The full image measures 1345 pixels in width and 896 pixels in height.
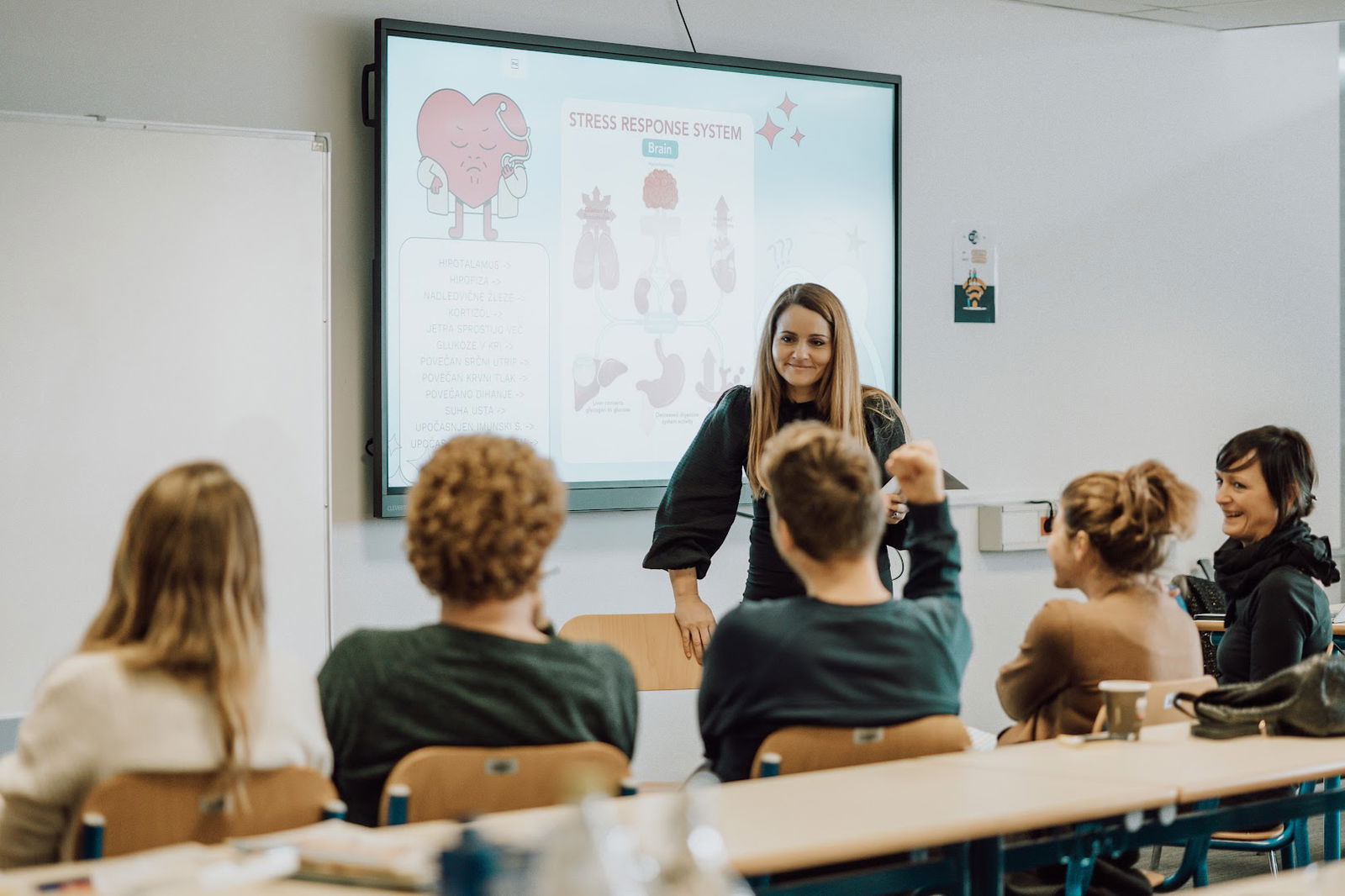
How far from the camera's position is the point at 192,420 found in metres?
3.46

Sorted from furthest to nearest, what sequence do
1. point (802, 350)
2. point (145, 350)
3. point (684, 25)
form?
1. point (684, 25)
2. point (145, 350)
3. point (802, 350)

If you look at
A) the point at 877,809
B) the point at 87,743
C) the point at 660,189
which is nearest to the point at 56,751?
the point at 87,743

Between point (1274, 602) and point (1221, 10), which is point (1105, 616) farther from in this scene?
point (1221, 10)

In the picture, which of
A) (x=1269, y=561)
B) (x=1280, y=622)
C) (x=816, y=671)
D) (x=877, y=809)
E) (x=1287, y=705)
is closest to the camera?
(x=877, y=809)

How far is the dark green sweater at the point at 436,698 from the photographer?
185 centimetres

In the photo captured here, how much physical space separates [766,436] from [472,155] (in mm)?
1393

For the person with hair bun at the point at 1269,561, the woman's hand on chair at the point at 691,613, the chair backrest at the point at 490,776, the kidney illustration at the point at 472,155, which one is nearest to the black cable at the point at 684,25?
the kidney illustration at the point at 472,155

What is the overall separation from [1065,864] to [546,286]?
93.5 inches

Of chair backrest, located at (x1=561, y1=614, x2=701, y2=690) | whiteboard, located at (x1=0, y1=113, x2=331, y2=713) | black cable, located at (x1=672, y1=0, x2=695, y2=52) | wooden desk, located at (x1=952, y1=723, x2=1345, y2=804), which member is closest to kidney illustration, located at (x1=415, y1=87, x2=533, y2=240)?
whiteboard, located at (x1=0, y1=113, x2=331, y2=713)

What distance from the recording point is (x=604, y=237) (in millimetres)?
4227

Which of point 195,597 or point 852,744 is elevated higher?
point 195,597

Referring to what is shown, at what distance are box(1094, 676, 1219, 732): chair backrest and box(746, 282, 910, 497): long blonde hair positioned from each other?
0.96 m

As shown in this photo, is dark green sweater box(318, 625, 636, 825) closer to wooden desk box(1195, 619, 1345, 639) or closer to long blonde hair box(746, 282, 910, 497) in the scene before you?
long blonde hair box(746, 282, 910, 497)

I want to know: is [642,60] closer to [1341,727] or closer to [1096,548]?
[1096,548]
